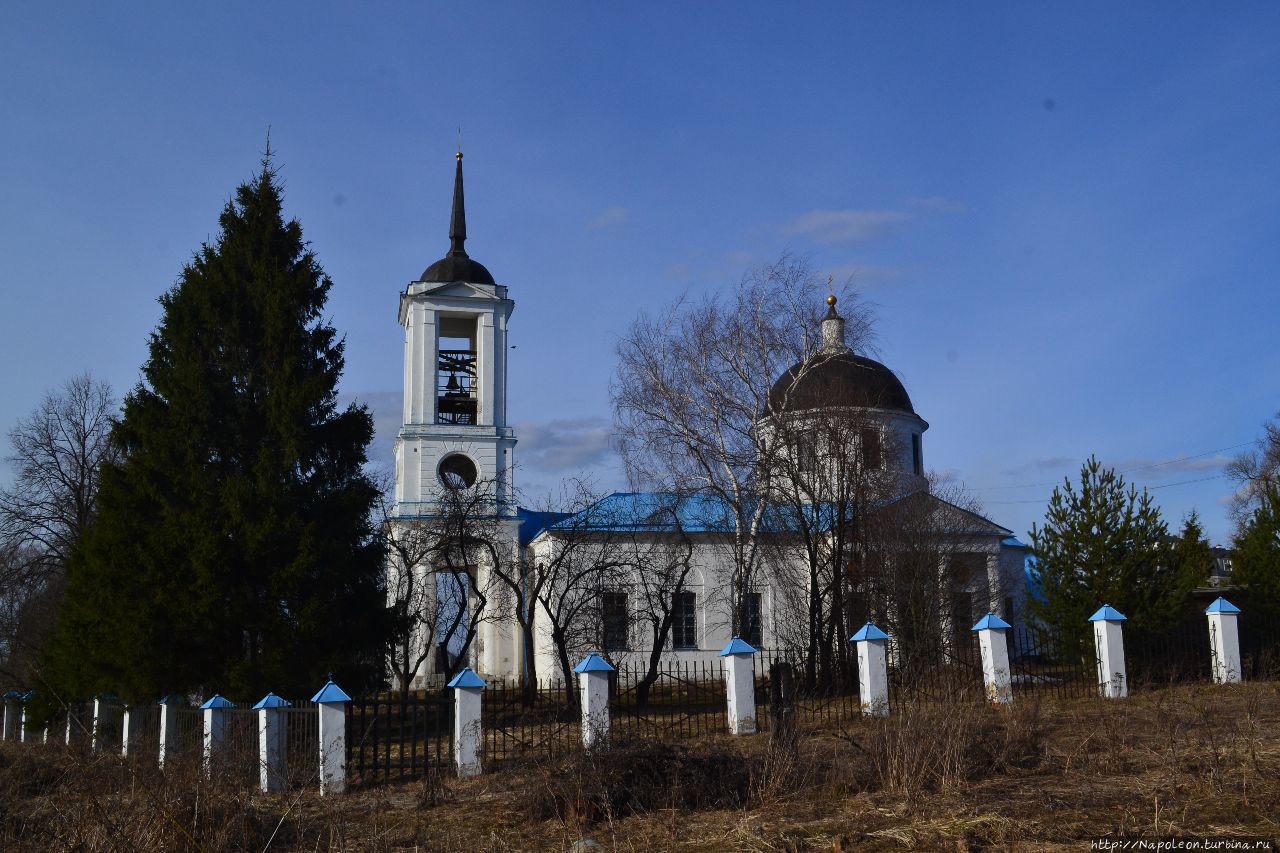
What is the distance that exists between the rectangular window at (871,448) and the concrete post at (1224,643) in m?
6.41

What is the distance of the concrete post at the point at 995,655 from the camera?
15414mm

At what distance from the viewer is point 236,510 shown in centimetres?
1549

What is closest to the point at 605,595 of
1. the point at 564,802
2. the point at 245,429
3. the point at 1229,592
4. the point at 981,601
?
the point at 981,601

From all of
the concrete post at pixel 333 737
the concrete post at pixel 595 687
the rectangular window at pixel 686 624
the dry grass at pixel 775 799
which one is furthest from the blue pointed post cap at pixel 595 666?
the rectangular window at pixel 686 624

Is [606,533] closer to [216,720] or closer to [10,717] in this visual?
[10,717]

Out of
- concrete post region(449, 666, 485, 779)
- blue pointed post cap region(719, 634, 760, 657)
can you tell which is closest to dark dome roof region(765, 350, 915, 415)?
blue pointed post cap region(719, 634, 760, 657)

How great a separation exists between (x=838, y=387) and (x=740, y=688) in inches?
350

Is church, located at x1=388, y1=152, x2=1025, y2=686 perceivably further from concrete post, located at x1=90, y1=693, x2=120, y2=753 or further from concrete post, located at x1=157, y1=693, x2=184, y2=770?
concrete post, located at x1=157, y1=693, x2=184, y2=770

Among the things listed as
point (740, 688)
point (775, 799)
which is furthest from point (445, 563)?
point (775, 799)

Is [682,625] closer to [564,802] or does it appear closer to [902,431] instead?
[902,431]

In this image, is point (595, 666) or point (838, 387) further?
point (838, 387)

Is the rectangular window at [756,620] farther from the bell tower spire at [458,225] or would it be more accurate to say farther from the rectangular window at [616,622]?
the bell tower spire at [458,225]

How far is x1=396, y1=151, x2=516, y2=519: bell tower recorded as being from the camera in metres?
28.8

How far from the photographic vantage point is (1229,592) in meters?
20.9
